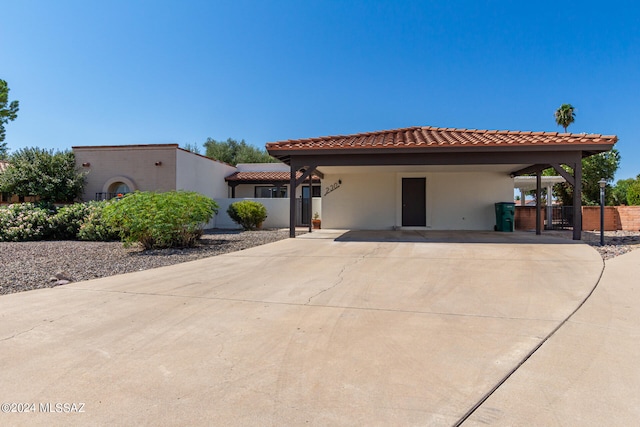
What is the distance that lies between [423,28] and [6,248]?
1746 cm

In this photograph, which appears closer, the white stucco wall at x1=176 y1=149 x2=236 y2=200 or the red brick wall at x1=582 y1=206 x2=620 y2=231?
the red brick wall at x1=582 y1=206 x2=620 y2=231

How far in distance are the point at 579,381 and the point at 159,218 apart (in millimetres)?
10419

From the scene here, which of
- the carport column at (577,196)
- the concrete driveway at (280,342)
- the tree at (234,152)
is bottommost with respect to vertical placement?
the concrete driveway at (280,342)

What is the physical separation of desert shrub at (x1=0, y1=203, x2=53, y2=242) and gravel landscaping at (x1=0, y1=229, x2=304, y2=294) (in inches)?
76.8

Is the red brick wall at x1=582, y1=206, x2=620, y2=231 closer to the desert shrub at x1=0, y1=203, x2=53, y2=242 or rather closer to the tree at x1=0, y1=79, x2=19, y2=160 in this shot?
the desert shrub at x1=0, y1=203, x2=53, y2=242

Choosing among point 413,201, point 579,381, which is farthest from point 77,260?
point 413,201

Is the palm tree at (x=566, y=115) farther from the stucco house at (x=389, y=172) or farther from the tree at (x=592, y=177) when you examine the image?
the stucco house at (x=389, y=172)

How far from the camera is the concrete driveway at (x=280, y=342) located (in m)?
2.67

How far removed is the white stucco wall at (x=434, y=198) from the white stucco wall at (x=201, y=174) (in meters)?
8.10

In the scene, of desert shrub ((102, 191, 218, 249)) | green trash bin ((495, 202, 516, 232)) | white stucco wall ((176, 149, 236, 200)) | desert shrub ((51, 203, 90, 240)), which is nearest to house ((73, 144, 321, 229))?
white stucco wall ((176, 149, 236, 200))

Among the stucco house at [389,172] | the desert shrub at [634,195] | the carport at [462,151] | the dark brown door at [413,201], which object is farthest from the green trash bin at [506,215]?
the desert shrub at [634,195]

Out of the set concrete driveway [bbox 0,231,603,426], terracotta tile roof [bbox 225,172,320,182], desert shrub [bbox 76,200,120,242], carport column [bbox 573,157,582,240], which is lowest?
concrete driveway [bbox 0,231,603,426]

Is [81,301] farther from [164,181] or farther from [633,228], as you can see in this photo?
[633,228]

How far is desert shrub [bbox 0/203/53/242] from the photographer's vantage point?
46.8ft
